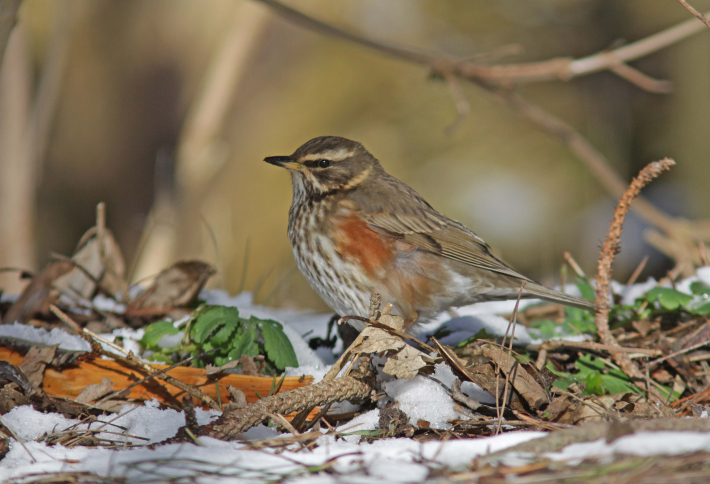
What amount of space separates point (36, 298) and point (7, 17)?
155cm

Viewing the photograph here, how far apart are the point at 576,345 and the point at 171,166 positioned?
7403 millimetres

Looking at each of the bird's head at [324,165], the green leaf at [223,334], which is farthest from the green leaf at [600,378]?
the bird's head at [324,165]

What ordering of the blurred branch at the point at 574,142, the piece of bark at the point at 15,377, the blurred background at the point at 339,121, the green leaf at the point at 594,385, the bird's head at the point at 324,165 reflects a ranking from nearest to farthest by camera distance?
the piece of bark at the point at 15,377 < the green leaf at the point at 594,385 < the bird's head at the point at 324,165 < the blurred branch at the point at 574,142 < the blurred background at the point at 339,121

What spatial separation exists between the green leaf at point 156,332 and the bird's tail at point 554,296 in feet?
6.34

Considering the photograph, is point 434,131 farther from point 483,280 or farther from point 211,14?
point 483,280

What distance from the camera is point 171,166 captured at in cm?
896

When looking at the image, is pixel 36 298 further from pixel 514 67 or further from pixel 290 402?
pixel 514 67

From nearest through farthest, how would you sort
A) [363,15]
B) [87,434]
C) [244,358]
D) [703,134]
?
[87,434] → [244,358] → [703,134] → [363,15]

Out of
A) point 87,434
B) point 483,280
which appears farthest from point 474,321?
point 87,434

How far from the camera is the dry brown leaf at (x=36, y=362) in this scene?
2502 mm

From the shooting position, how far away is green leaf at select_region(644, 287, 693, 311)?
300 cm

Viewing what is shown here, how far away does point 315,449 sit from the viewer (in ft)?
6.14

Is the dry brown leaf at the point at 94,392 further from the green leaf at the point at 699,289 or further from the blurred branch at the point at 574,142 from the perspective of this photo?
the blurred branch at the point at 574,142

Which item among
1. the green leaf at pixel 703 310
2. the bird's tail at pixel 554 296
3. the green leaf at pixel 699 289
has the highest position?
the green leaf at pixel 699 289
